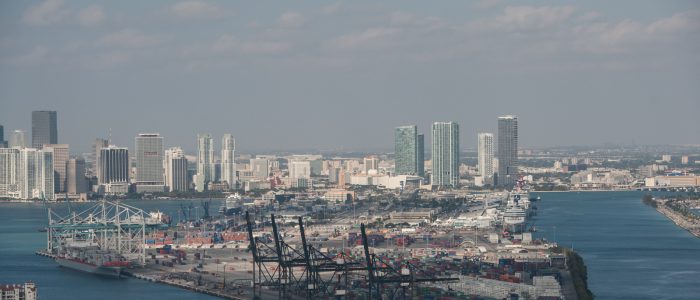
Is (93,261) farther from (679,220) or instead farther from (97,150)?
(97,150)

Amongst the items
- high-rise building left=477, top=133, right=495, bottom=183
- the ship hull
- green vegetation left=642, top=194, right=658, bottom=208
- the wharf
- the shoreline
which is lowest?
the wharf

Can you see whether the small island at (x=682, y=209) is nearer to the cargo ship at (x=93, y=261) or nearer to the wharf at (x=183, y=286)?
the cargo ship at (x=93, y=261)

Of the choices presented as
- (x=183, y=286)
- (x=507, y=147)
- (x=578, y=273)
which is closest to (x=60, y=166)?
(x=507, y=147)

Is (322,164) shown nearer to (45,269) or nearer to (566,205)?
(566,205)

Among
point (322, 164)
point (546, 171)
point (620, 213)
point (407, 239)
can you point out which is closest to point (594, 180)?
point (546, 171)

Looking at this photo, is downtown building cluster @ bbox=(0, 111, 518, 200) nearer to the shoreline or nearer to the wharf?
the shoreline

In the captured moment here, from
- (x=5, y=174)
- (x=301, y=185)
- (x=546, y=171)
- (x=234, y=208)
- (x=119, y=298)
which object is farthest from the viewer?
(x=546, y=171)

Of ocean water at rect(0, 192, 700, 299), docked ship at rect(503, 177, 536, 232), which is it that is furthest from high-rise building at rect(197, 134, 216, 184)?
docked ship at rect(503, 177, 536, 232)
